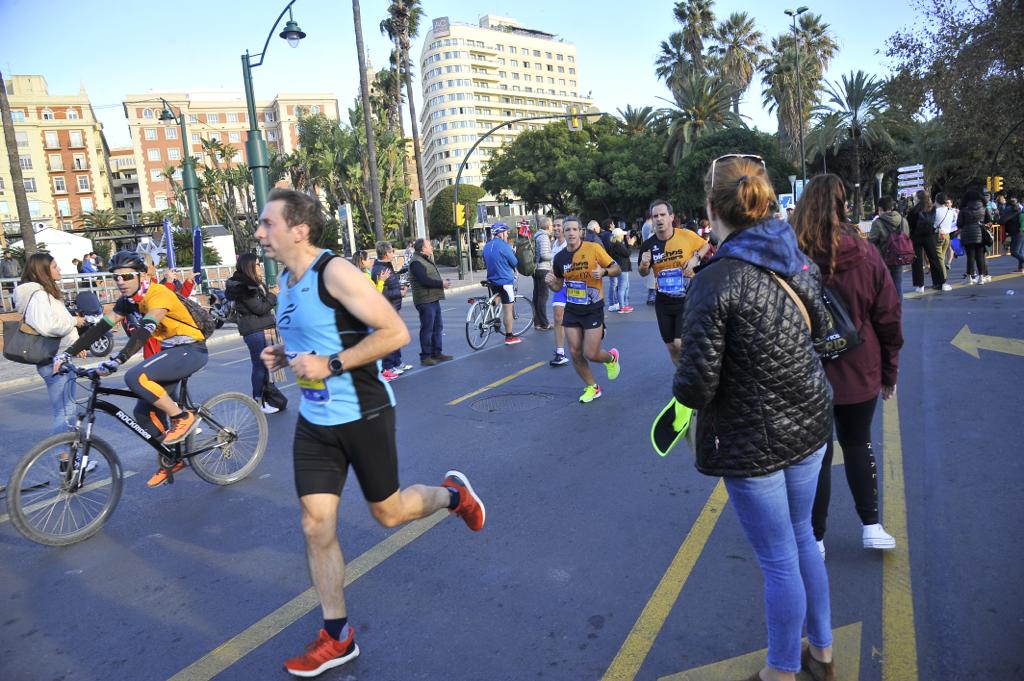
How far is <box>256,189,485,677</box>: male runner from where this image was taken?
109 inches

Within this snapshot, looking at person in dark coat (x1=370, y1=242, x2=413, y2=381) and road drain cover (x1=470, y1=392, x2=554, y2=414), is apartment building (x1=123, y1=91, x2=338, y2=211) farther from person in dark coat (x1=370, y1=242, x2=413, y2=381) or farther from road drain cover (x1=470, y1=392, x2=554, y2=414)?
road drain cover (x1=470, y1=392, x2=554, y2=414)

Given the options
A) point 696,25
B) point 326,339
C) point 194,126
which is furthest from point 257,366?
point 194,126

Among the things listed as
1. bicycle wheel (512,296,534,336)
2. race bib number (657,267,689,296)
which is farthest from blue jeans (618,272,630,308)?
race bib number (657,267,689,296)

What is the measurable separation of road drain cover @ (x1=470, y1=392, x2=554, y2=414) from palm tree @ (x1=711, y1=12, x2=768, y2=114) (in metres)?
49.6

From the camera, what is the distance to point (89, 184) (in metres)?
85.4

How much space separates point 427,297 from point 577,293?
3.38 metres

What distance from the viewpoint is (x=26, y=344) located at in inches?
219

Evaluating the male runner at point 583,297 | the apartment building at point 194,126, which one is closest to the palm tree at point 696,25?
the male runner at point 583,297

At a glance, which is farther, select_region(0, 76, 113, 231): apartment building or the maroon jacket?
select_region(0, 76, 113, 231): apartment building

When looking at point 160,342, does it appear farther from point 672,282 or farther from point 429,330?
point 429,330

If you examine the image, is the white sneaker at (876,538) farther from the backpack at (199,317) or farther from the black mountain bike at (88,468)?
the backpack at (199,317)

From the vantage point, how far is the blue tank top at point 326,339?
2822 mm

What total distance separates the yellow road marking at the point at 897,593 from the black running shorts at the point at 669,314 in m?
2.38

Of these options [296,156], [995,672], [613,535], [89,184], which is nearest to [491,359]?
[613,535]
